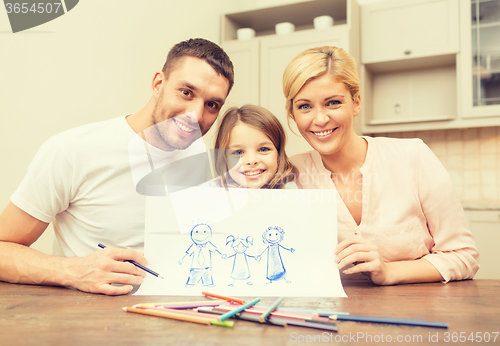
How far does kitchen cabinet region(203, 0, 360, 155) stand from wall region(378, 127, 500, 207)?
0.91m

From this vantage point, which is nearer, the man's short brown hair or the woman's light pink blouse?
the woman's light pink blouse

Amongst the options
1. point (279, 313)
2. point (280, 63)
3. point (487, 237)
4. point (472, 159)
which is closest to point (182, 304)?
point (279, 313)

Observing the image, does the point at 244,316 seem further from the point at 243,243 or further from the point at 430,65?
the point at 430,65

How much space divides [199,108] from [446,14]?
7.19ft

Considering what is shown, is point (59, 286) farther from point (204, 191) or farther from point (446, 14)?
point (446, 14)

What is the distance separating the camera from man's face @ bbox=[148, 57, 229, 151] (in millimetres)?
1067

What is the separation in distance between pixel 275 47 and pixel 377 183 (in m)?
1.98

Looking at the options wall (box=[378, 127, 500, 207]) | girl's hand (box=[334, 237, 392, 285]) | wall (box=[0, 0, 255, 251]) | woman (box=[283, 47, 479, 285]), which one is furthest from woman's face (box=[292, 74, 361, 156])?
wall (box=[378, 127, 500, 207])

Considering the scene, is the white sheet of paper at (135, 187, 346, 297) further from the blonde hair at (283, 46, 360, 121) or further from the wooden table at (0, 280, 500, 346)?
the blonde hair at (283, 46, 360, 121)

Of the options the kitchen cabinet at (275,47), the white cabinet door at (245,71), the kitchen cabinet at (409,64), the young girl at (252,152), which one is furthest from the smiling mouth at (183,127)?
the kitchen cabinet at (409,64)

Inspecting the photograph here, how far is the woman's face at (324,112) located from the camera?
1.00 m

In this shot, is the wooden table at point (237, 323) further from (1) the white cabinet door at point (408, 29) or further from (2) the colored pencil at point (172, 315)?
(1) the white cabinet door at point (408, 29)

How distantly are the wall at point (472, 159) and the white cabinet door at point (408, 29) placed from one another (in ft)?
2.05

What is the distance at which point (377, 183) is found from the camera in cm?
104
